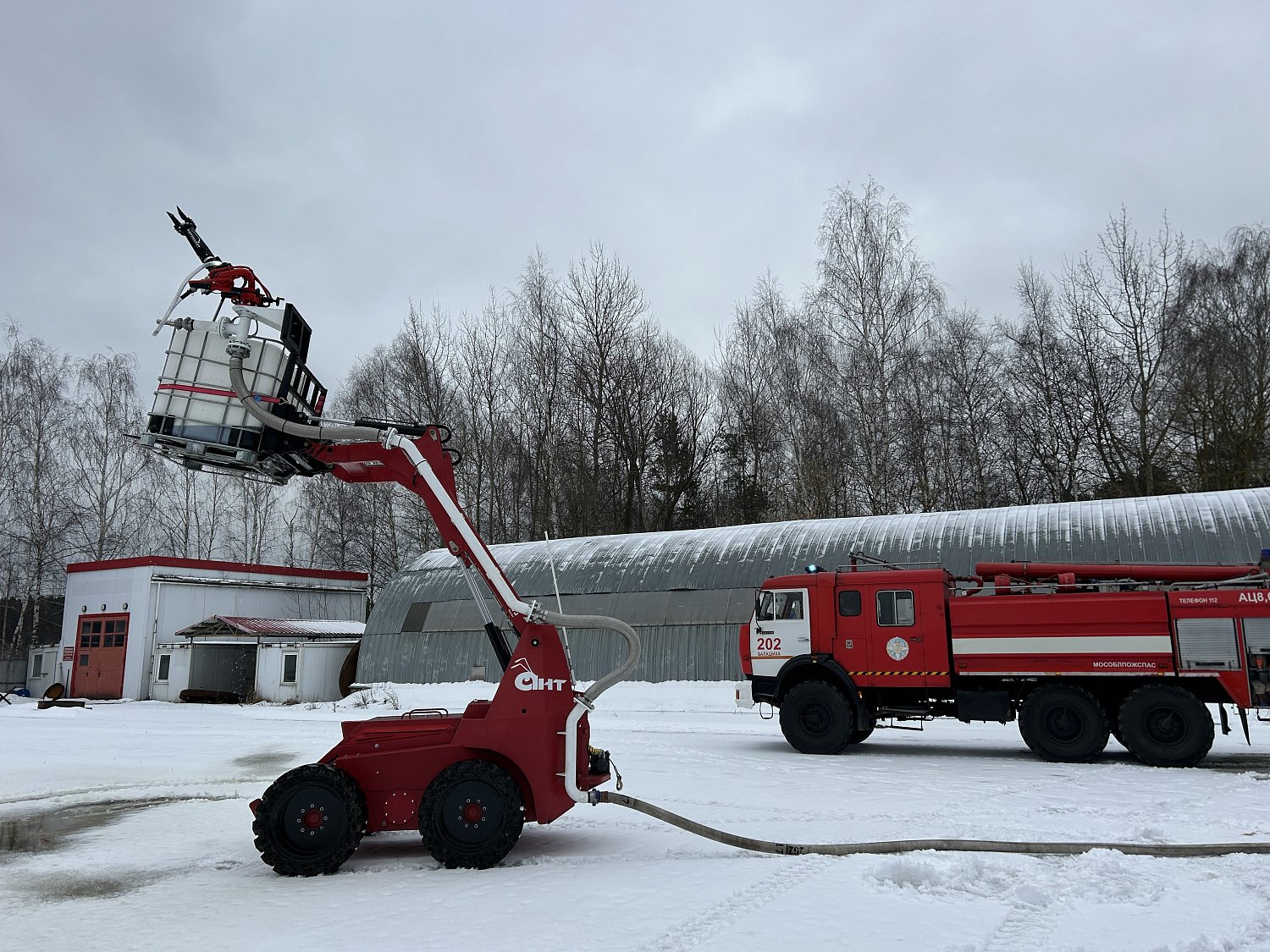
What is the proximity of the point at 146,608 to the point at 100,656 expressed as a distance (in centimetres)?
340

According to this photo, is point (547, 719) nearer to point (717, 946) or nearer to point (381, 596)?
point (717, 946)

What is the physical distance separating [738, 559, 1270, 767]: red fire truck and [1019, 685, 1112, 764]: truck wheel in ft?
0.06

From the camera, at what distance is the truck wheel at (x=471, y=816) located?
753cm

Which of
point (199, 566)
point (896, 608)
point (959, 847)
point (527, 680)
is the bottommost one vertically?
point (959, 847)

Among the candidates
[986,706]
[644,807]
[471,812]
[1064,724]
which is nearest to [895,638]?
[986,706]

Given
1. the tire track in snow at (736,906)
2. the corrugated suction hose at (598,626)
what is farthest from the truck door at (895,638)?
the corrugated suction hose at (598,626)

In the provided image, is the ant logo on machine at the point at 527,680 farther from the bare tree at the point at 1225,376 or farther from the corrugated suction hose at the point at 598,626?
the bare tree at the point at 1225,376

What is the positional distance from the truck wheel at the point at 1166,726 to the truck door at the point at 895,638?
9.89ft

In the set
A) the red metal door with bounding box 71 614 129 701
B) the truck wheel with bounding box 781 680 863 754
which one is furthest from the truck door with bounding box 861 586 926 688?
the red metal door with bounding box 71 614 129 701

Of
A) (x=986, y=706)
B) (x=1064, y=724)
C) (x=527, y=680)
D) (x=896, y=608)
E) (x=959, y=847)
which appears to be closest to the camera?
(x=959, y=847)

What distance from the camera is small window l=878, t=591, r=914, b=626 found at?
15.4 metres

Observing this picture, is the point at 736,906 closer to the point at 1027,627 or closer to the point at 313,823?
the point at 313,823

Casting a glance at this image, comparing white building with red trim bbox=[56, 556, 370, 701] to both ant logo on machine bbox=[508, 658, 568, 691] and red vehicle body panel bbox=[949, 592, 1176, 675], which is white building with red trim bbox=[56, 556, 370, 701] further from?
ant logo on machine bbox=[508, 658, 568, 691]

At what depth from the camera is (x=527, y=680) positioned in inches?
313
